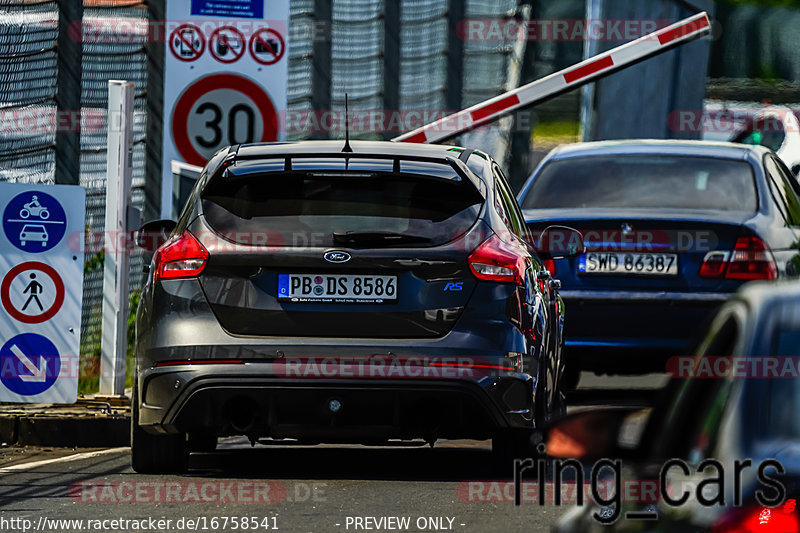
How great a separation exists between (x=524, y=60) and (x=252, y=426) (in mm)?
12545

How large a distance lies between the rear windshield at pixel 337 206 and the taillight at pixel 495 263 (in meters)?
0.13

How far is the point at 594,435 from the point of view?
10.7ft

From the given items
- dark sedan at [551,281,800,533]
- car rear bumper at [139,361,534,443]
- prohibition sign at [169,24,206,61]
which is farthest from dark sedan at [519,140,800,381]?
dark sedan at [551,281,800,533]

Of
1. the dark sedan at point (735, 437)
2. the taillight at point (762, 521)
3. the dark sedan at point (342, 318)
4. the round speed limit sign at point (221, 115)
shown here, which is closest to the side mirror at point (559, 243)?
the dark sedan at point (342, 318)

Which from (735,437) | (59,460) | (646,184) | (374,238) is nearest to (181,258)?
(374,238)

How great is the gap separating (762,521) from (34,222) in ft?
26.1

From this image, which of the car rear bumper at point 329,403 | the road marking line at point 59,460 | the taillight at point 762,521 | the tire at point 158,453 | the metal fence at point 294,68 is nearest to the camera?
the taillight at point 762,521

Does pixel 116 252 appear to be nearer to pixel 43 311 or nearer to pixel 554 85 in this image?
pixel 43 311

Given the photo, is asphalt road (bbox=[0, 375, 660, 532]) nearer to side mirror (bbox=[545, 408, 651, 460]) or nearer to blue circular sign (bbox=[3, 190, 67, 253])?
blue circular sign (bbox=[3, 190, 67, 253])

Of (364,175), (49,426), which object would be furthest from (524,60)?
(364,175)

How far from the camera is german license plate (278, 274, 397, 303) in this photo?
745cm

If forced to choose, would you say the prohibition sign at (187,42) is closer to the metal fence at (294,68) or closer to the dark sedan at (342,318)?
the metal fence at (294,68)

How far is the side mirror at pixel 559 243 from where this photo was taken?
8.95 meters

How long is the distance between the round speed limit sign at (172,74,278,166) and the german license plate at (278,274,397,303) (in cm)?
528
